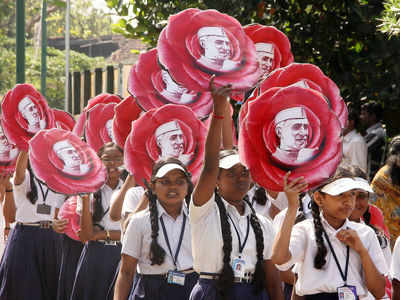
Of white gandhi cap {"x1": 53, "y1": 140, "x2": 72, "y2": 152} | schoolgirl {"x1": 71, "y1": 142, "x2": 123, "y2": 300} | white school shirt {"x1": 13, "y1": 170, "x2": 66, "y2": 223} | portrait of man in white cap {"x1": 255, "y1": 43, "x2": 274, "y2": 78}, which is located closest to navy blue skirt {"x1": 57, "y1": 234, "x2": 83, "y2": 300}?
white school shirt {"x1": 13, "y1": 170, "x2": 66, "y2": 223}

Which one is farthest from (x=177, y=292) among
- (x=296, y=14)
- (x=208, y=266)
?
(x=296, y=14)

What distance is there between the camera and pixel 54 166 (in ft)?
22.3

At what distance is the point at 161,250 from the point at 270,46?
1.77 metres

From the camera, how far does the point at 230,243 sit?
4.70 meters

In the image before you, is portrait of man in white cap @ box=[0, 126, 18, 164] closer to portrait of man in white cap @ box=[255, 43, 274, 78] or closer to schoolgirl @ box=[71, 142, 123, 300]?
schoolgirl @ box=[71, 142, 123, 300]

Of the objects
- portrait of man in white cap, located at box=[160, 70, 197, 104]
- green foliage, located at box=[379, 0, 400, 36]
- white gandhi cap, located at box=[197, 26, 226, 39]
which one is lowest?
portrait of man in white cap, located at box=[160, 70, 197, 104]

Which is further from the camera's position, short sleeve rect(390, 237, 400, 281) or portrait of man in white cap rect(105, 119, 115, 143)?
portrait of man in white cap rect(105, 119, 115, 143)

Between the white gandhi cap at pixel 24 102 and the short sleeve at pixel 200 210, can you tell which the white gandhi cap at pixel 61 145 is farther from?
the short sleeve at pixel 200 210

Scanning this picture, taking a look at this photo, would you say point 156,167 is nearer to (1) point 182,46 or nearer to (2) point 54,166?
(1) point 182,46

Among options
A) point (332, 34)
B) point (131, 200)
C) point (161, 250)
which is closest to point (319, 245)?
point (161, 250)

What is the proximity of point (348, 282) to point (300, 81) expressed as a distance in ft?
4.23

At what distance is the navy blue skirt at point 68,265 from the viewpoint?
25.5 feet

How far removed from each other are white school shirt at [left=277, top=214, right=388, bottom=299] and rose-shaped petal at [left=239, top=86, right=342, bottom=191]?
1.84ft

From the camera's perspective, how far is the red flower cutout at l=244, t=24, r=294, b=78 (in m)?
6.28
